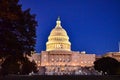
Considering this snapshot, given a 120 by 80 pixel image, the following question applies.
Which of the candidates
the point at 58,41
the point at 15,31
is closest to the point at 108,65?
the point at 15,31

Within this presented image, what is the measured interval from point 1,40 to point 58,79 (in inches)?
505

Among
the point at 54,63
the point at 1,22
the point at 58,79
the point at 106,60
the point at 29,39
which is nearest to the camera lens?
the point at 1,22

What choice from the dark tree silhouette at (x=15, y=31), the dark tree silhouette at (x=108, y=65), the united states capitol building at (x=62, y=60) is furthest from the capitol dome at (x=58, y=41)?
the dark tree silhouette at (x=15, y=31)

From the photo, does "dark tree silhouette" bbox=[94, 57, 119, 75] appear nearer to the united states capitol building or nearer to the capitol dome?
the united states capitol building

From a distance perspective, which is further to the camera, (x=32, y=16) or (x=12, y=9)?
(x=32, y=16)

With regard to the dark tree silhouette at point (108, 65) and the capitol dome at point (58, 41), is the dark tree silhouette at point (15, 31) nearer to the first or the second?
the dark tree silhouette at point (108, 65)

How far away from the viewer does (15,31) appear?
3177 cm

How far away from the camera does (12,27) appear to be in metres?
30.8

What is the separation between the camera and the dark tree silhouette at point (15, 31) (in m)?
28.5

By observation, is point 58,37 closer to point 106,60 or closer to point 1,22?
point 106,60

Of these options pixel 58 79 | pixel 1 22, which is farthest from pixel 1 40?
pixel 58 79

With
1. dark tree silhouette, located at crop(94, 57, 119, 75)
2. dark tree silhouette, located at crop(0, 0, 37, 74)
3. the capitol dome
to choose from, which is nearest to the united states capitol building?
the capitol dome

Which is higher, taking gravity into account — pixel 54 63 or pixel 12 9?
pixel 54 63

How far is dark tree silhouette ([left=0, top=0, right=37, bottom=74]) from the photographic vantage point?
28.5 m
